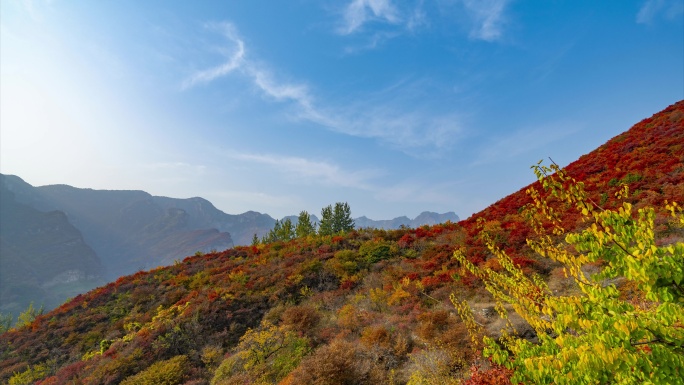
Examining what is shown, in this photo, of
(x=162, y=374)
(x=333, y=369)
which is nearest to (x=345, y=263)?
(x=162, y=374)

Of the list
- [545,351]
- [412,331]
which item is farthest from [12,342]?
[545,351]

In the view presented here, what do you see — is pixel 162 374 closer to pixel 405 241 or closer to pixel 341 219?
pixel 405 241

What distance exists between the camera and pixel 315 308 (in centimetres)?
1334

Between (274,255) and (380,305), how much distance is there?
37.1 feet

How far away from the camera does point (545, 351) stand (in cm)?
352

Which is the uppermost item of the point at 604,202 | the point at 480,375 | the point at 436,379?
the point at 604,202

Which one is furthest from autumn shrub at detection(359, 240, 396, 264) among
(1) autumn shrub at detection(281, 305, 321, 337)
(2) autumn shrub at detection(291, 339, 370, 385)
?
(2) autumn shrub at detection(291, 339, 370, 385)

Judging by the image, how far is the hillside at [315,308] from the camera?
29.3 ft

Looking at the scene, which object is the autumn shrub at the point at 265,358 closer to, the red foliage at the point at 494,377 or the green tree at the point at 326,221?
the red foliage at the point at 494,377

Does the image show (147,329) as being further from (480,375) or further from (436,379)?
(480,375)

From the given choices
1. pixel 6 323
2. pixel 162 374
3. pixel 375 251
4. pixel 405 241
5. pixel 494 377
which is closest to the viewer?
pixel 494 377

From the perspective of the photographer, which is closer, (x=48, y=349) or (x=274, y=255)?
(x=48, y=349)

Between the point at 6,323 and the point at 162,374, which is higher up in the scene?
the point at 162,374

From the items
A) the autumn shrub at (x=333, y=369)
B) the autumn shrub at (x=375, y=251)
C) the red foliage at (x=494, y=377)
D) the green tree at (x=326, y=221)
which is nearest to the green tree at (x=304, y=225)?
the green tree at (x=326, y=221)
